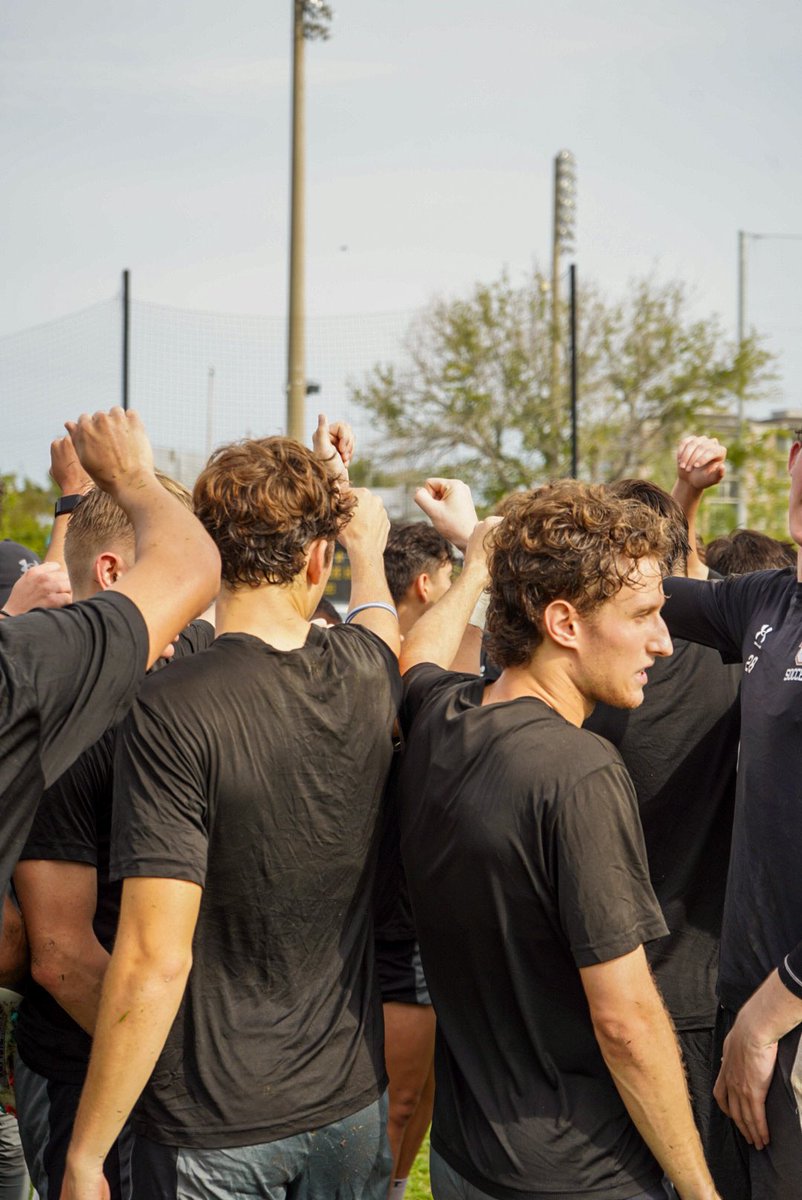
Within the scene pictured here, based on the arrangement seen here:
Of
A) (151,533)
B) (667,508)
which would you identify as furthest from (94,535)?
(667,508)

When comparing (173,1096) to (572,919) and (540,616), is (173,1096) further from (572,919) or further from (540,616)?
(540,616)

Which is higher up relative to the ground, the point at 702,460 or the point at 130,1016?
the point at 702,460

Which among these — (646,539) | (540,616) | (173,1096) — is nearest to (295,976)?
(173,1096)

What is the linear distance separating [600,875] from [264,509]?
2.93ft

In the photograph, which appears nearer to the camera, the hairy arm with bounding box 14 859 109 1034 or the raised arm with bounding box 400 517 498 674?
the hairy arm with bounding box 14 859 109 1034

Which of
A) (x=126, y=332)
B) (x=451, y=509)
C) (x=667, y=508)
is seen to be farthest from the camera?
(x=126, y=332)

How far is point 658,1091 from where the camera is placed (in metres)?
1.87

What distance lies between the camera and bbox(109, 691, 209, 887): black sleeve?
75.7 inches

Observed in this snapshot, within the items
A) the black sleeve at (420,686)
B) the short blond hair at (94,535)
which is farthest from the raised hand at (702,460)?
the short blond hair at (94,535)

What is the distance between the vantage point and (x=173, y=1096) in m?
2.03

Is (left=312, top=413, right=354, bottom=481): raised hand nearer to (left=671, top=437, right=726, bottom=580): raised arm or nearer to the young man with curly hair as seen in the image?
the young man with curly hair

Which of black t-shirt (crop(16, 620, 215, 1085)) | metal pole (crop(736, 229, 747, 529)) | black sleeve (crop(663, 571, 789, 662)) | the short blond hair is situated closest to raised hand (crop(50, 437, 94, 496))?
the short blond hair

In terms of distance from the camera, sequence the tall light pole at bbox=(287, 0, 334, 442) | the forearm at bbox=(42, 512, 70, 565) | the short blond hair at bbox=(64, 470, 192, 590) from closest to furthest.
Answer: the short blond hair at bbox=(64, 470, 192, 590), the forearm at bbox=(42, 512, 70, 565), the tall light pole at bbox=(287, 0, 334, 442)

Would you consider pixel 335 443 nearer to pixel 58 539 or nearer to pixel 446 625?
pixel 446 625
